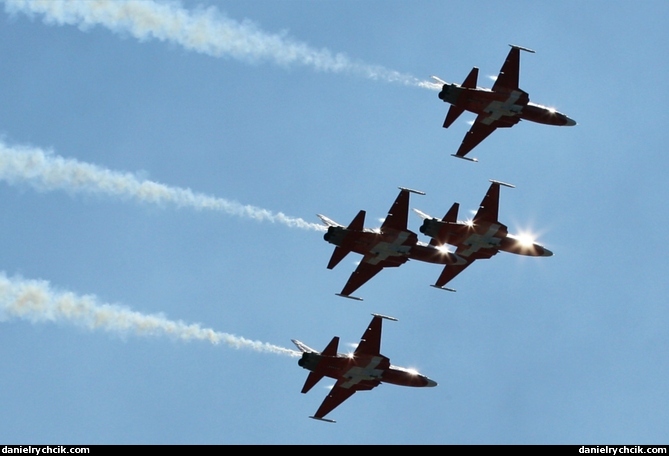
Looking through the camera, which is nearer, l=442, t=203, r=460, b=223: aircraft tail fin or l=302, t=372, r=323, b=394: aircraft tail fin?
l=302, t=372, r=323, b=394: aircraft tail fin

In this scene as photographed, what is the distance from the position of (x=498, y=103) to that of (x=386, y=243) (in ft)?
34.3

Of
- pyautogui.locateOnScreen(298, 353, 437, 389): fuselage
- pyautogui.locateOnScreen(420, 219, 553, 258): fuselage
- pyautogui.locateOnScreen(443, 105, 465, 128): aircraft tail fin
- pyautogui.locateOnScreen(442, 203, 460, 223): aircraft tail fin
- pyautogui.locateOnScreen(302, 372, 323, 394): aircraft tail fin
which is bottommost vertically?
pyautogui.locateOnScreen(302, 372, 323, 394): aircraft tail fin

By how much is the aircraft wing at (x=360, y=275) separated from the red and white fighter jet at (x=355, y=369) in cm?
315

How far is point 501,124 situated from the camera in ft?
287

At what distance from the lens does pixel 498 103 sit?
282 ft

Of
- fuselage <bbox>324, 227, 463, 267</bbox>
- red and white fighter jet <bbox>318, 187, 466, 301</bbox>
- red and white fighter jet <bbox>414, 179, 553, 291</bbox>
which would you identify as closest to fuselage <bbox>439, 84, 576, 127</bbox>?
red and white fighter jet <bbox>414, 179, 553, 291</bbox>

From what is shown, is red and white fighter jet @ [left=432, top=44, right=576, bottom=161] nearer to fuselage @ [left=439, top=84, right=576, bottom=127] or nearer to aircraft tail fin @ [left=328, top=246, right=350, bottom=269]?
fuselage @ [left=439, top=84, right=576, bottom=127]

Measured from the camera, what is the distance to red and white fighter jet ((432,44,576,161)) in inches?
3342

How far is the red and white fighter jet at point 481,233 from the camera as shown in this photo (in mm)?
86688
